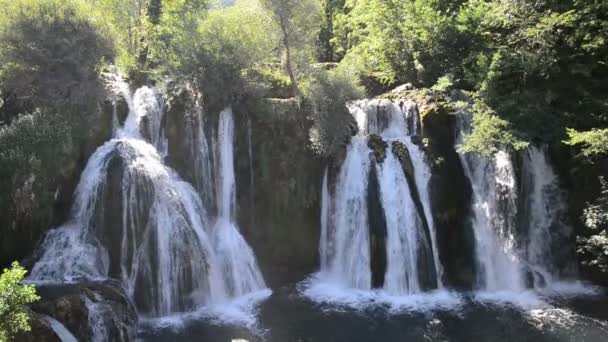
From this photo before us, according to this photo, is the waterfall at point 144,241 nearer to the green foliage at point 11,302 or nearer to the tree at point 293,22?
the green foliage at point 11,302

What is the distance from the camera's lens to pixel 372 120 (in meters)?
21.7

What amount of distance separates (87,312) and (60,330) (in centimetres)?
104

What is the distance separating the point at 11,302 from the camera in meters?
8.83

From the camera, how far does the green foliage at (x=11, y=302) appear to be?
870cm

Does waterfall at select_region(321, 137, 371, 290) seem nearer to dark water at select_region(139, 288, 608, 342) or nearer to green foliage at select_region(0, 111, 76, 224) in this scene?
dark water at select_region(139, 288, 608, 342)

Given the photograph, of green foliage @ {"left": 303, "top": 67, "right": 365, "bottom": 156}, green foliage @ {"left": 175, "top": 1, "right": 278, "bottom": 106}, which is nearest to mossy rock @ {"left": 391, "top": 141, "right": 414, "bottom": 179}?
green foliage @ {"left": 303, "top": 67, "right": 365, "bottom": 156}

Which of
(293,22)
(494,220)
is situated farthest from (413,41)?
(494,220)

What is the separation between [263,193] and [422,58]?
38.7 ft

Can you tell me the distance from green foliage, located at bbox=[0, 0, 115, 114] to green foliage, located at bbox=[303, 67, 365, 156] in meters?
8.85

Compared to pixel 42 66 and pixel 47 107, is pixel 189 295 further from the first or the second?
pixel 42 66

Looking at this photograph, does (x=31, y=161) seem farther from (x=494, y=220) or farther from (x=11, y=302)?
(x=494, y=220)

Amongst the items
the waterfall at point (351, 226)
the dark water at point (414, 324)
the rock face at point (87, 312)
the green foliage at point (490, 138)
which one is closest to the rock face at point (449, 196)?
the green foliage at point (490, 138)

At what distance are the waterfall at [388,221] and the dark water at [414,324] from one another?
1854mm

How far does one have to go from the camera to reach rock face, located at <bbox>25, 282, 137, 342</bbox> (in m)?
11.7
